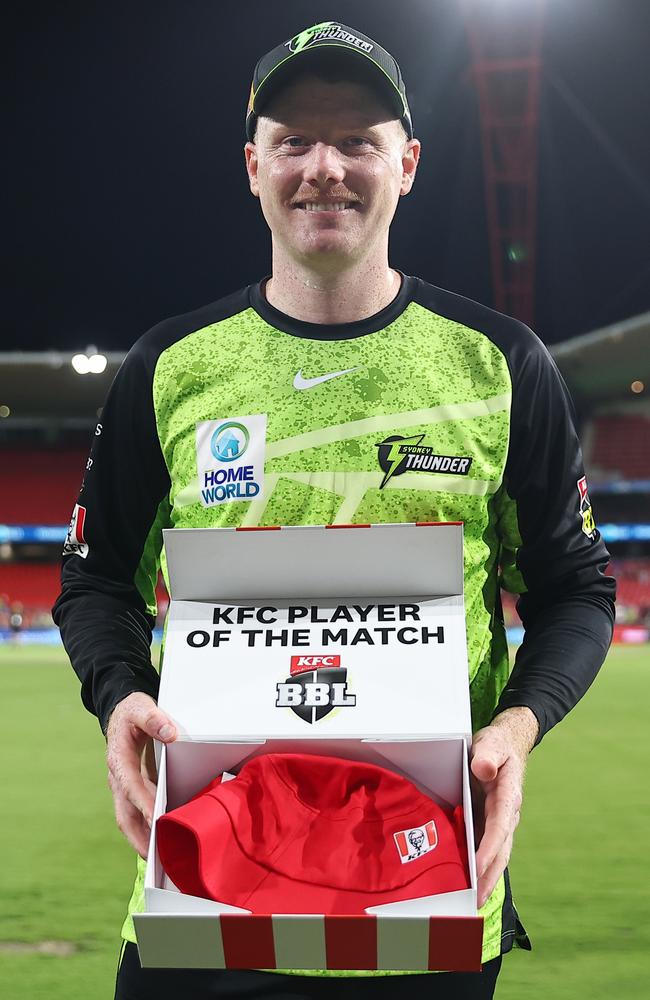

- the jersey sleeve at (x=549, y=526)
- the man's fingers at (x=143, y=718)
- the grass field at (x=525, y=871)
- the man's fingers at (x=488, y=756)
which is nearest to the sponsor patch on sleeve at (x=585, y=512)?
the jersey sleeve at (x=549, y=526)

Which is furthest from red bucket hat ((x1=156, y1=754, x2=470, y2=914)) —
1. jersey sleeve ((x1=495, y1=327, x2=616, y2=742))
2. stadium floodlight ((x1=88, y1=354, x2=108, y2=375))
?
stadium floodlight ((x1=88, y1=354, x2=108, y2=375))

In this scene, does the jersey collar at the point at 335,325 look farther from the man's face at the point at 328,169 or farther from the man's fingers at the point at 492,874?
the man's fingers at the point at 492,874

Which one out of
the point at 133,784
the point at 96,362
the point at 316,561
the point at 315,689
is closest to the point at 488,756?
the point at 315,689

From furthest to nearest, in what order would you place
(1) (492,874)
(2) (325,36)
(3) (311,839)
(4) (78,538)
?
(4) (78,538), (2) (325,36), (3) (311,839), (1) (492,874)

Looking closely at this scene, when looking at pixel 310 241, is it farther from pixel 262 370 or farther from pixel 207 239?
pixel 207 239

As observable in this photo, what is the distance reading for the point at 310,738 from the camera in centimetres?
129

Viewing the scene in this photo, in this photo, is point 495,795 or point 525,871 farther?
point 525,871

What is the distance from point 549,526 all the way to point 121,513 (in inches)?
30.0

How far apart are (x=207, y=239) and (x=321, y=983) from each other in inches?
1363

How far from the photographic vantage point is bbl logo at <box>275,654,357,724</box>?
1300 mm

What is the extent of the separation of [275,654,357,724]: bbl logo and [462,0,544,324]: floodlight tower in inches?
1502

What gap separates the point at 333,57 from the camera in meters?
1.64

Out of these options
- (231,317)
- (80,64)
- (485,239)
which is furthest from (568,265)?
(231,317)

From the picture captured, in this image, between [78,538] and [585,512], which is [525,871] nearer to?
[585,512]
